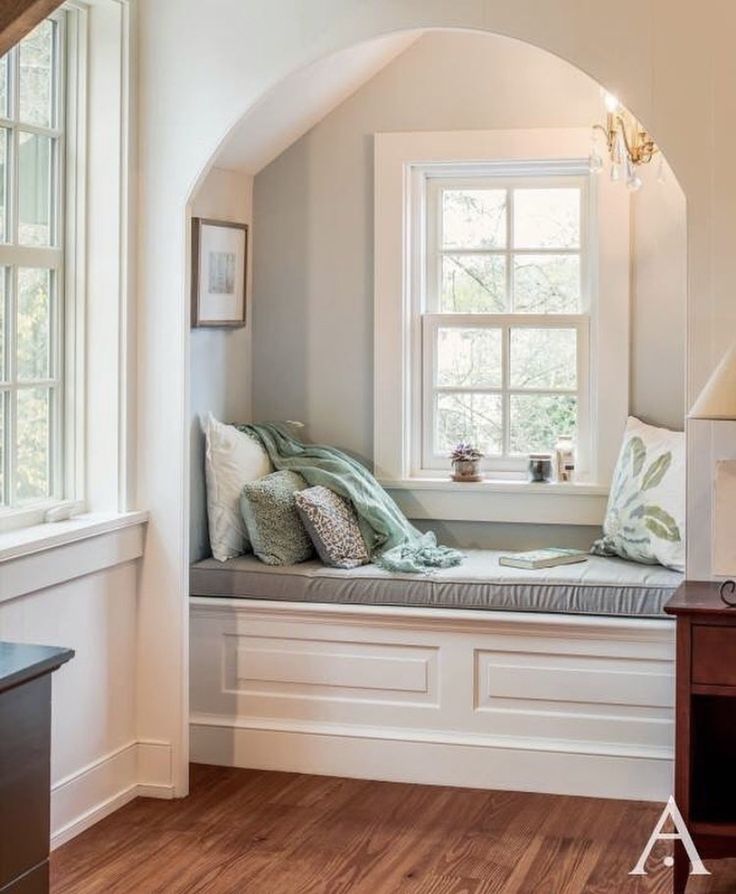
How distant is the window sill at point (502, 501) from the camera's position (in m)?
5.20

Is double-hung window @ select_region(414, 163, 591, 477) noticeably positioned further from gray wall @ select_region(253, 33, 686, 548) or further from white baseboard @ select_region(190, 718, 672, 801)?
white baseboard @ select_region(190, 718, 672, 801)

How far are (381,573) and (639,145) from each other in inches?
66.2

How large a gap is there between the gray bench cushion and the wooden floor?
0.60m

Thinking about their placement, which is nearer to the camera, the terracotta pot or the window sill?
the window sill

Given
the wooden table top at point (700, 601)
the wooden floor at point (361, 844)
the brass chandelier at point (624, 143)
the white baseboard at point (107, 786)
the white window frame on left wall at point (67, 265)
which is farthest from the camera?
the brass chandelier at point (624, 143)

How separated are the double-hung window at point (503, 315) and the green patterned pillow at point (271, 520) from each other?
79 cm

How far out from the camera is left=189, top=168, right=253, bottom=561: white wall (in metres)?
4.99

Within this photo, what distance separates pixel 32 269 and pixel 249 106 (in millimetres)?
824

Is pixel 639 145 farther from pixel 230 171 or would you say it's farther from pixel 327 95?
pixel 230 171

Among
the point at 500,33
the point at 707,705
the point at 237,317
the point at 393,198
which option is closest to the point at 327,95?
the point at 393,198

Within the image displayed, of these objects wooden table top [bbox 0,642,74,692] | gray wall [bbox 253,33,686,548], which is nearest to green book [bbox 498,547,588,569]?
gray wall [bbox 253,33,686,548]

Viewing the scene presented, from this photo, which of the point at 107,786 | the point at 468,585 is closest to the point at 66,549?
the point at 107,786

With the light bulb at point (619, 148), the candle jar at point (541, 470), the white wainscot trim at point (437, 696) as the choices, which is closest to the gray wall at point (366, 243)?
the candle jar at point (541, 470)

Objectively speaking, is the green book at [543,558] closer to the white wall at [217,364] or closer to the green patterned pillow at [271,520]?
the green patterned pillow at [271,520]
